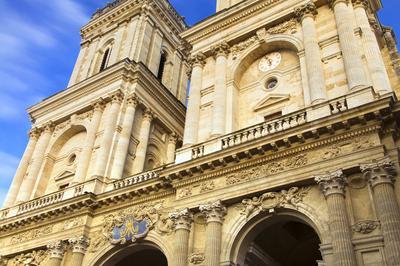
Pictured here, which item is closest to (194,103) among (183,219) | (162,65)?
(183,219)

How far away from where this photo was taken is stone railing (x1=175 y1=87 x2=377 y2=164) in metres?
14.9

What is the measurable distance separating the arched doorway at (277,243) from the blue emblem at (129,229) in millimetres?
4567

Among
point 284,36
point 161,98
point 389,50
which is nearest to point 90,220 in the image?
point 161,98

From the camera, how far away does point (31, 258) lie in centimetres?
2114

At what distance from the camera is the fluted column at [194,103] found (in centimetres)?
1945

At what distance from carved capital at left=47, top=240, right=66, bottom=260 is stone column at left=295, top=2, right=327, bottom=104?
12.8 metres

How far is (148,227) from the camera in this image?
1806cm

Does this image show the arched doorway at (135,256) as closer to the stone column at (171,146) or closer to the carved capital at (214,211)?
the carved capital at (214,211)

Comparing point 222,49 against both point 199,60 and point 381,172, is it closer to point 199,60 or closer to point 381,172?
point 199,60

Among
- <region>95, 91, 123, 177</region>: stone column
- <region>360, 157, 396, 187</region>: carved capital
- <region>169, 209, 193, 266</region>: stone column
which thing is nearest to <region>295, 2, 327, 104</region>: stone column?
<region>360, 157, 396, 187</region>: carved capital

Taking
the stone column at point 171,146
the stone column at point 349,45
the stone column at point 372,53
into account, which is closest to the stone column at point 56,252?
the stone column at point 171,146

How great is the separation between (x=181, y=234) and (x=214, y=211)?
5.04ft

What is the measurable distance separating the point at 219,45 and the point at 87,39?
15.9 meters

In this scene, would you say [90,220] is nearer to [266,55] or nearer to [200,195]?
[200,195]
